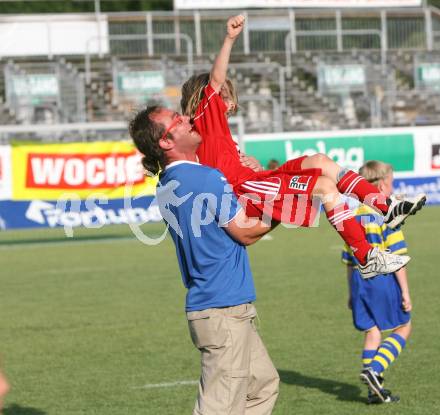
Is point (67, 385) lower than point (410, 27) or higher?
lower

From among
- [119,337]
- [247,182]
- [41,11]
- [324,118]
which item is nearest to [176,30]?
[324,118]

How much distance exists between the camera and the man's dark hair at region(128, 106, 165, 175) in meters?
4.82

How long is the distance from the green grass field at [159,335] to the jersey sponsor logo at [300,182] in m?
2.17

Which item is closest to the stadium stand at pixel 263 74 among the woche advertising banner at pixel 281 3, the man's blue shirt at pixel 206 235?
the woche advertising banner at pixel 281 3

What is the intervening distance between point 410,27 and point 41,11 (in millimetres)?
19140

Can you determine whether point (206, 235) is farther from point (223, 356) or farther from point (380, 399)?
point (380, 399)

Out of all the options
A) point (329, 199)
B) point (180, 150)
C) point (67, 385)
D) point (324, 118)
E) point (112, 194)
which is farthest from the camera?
point (324, 118)

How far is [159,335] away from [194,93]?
4900 millimetres

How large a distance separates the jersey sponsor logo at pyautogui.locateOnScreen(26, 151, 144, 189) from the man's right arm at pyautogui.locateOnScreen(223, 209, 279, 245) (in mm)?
15967

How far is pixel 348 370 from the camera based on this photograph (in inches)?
340

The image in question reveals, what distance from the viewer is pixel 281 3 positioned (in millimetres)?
36000

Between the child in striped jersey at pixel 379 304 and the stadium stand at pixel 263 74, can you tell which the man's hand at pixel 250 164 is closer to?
the child in striped jersey at pixel 379 304

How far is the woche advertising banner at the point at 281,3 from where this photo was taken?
1378 inches

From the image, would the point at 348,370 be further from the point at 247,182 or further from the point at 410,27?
the point at 410,27
